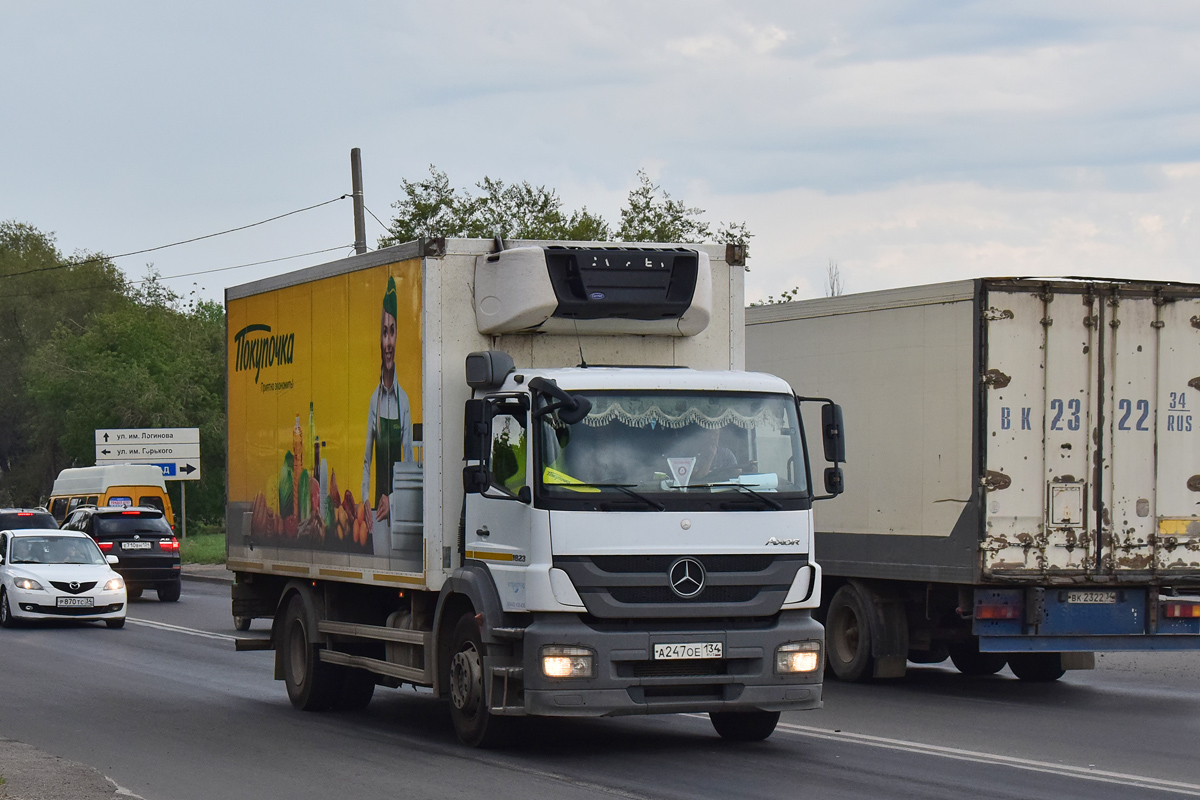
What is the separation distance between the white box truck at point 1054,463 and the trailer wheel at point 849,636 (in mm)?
755

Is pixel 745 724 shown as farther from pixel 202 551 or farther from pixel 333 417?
pixel 202 551

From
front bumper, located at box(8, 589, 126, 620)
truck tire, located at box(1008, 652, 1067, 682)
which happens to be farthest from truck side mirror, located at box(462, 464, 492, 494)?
front bumper, located at box(8, 589, 126, 620)

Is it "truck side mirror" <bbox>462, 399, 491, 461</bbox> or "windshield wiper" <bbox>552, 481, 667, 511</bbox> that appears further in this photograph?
"truck side mirror" <bbox>462, 399, 491, 461</bbox>

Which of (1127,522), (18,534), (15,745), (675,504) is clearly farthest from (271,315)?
(18,534)

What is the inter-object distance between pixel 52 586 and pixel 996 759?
16.8 meters

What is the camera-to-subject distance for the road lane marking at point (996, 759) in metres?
9.84

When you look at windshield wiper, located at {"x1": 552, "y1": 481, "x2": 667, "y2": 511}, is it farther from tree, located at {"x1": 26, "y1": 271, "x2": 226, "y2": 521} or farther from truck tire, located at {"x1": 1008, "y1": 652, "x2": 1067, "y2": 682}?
tree, located at {"x1": 26, "y1": 271, "x2": 226, "y2": 521}

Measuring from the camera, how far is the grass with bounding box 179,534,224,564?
152ft

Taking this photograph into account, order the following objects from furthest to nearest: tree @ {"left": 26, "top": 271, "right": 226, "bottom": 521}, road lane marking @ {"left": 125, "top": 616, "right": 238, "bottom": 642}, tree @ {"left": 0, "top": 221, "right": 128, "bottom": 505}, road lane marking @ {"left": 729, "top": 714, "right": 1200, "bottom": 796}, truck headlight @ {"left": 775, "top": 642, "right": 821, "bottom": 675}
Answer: tree @ {"left": 0, "top": 221, "right": 128, "bottom": 505} < tree @ {"left": 26, "top": 271, "right": 226, "bottom": 521} < road lane marking @ {"left": 125, "top": 616, "right": 238, "bottom": 642} < truck headlight @ {"left": 775, "top": 642, "right": 821, "bottom": 675} < road lane marking @ {"left": 729, "top": 714, "right": 1200, "bottom": 796}

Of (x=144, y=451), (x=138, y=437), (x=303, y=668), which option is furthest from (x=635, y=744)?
(x=138, y=437)

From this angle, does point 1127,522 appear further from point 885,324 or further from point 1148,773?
Answer: point 1148,773

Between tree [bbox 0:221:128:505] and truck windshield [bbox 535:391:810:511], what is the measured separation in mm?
73622

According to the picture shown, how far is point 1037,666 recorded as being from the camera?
16.5 metres

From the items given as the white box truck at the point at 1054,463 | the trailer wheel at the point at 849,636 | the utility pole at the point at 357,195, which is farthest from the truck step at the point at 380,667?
the utility pole at the point at 357,195
